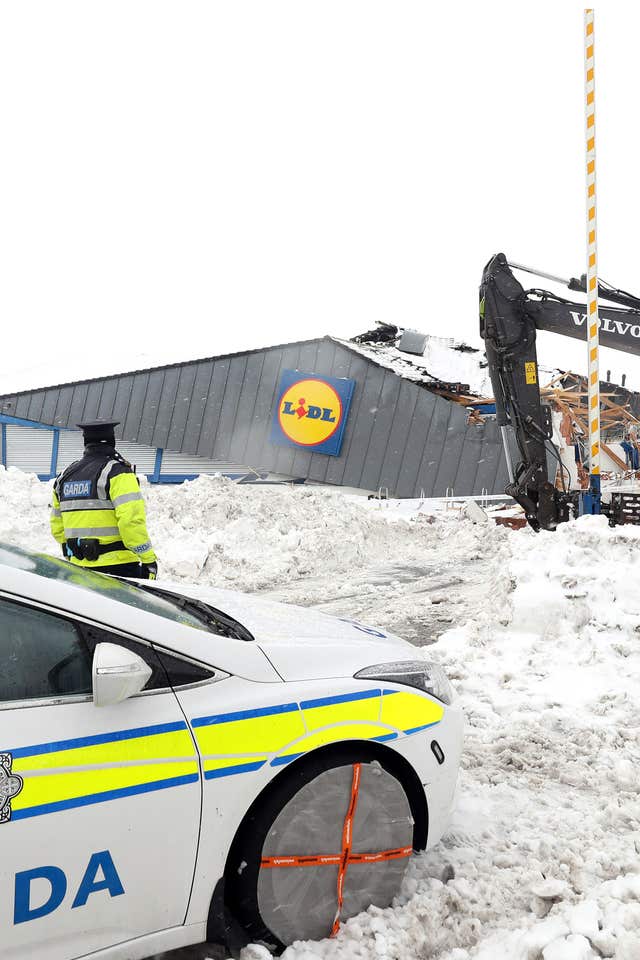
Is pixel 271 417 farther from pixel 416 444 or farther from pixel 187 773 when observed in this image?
pixel 187 773

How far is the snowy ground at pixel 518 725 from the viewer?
2.58 metres

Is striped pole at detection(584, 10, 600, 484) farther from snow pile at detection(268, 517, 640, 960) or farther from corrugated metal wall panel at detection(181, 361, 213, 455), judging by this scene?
corrugated metal wall panel at detection(181, 361, 213, 455)

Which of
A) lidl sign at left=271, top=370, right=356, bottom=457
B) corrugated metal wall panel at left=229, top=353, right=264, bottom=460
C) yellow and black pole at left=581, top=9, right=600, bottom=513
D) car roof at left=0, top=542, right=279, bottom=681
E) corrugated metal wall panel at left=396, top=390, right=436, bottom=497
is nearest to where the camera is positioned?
car roof at left=0, top=542, right=279, bottom=681

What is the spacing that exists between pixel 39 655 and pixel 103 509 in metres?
3.19

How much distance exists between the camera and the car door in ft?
6.72

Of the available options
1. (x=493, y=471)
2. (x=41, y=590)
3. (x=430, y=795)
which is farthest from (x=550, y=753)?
(x=493, y=471)

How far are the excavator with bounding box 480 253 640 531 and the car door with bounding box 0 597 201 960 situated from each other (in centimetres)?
841

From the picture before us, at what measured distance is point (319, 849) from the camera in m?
2.54

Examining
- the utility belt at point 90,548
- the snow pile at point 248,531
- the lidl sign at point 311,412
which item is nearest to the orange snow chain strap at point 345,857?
the utility belt at point 90,548

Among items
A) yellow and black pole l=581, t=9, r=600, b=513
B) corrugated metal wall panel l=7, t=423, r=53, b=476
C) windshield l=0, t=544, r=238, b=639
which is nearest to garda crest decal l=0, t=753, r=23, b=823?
windshield l=0, t=544, r=238, b=639

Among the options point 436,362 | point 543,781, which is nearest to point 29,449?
point 436,362

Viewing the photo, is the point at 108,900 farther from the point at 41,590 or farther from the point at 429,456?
the point at 429,456

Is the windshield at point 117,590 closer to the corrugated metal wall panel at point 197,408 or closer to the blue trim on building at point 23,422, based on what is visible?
the corrugated metal wall panel at point 197,408

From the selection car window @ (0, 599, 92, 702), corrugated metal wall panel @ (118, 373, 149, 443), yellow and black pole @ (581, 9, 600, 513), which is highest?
yellow and black pole @ (581, 9, 600, 513)
